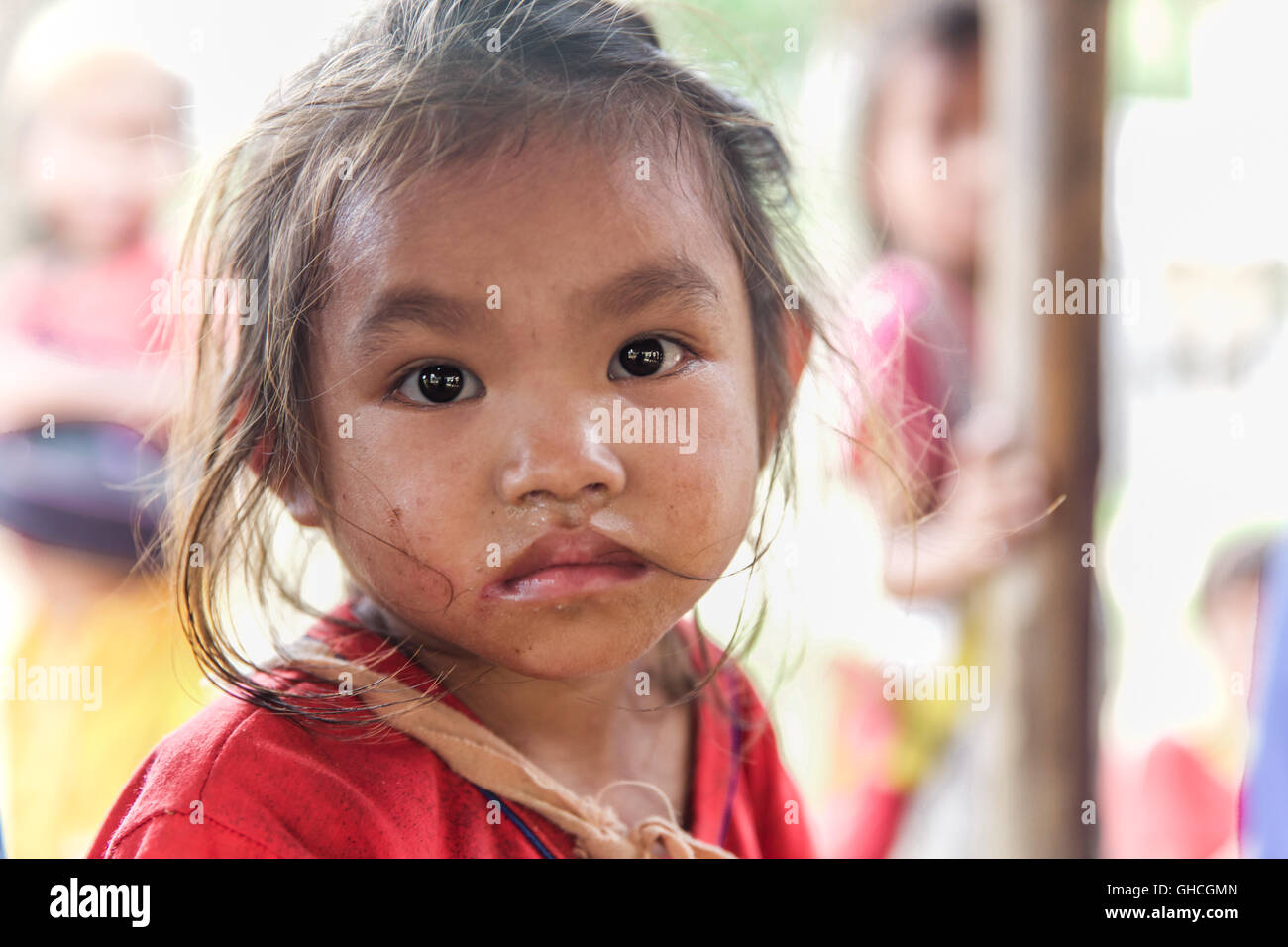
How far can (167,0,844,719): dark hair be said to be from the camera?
0.59 meters

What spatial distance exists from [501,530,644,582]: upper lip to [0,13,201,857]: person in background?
0.43 meters

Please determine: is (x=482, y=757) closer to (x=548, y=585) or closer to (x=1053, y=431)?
(x=548, y=585)

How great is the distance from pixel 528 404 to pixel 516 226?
0.29 ft

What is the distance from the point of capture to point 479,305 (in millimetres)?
562

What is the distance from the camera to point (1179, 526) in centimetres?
267

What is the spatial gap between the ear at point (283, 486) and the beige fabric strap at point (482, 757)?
8 cm

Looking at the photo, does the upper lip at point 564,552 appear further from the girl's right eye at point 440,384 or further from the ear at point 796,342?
the ear at point 796,342

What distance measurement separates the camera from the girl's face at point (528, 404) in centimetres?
56

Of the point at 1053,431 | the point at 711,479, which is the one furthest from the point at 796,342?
the point at 1053,431

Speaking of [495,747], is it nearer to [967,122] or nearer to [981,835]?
[981,835]

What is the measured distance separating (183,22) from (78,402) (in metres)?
0.43

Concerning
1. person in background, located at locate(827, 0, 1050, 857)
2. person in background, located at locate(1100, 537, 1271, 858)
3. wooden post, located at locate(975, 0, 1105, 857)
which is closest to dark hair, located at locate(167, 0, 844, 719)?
person in background, located at locate(827, 0, 1050, 857)
